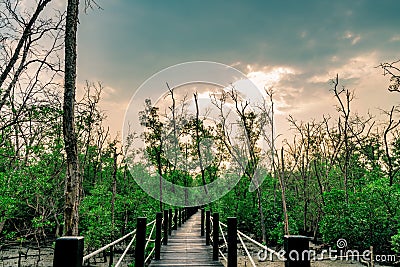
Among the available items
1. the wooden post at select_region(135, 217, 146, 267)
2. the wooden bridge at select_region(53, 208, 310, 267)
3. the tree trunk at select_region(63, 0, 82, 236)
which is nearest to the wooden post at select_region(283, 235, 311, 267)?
the wooden bridge at select_region(53, 208, 310, 267)

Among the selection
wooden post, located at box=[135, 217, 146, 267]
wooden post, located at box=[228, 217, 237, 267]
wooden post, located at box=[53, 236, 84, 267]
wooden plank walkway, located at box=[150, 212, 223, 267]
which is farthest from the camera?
wooden plank walkway, located at box=[150, 212, 223, 267]

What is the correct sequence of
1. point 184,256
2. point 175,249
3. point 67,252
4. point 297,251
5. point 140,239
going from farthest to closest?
1. point 175,249
2. point 184,256
3. point 140,239
4. point 297,251
5. point 67,252

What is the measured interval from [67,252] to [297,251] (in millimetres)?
1607

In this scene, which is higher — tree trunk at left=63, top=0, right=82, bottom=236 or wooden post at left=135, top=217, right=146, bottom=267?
tree trunk at left=63, top=0, right=82, bottom=236

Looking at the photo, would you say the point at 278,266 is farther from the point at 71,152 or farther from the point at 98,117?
the point at 98,117

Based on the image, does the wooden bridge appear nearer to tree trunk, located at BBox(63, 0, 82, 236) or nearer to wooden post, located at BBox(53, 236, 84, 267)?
wooden post, located at BBox(53, 236, 84, 267)

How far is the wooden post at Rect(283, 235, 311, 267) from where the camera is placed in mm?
2438

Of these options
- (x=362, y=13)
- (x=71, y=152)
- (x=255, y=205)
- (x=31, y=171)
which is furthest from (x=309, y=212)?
(x=71, y=152)

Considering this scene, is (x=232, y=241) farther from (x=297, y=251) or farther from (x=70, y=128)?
(x=70, y=128)


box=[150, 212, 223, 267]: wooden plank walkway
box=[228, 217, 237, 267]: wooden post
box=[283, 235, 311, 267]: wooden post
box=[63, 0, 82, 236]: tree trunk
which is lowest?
box=[150, 212, 223, 267]: wooden plank walkway

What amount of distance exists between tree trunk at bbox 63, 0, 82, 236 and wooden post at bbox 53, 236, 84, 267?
5410 millimetres

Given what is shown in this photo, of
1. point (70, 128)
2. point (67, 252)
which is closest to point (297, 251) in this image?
point (67, 252)

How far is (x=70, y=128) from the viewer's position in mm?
7574

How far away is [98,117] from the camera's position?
23.7m
